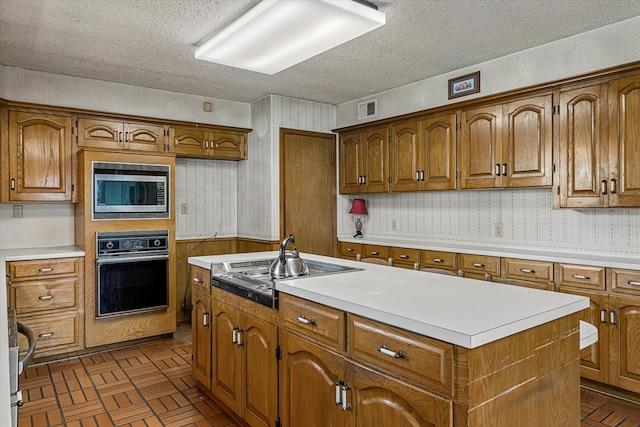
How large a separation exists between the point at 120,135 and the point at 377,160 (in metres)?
2.65

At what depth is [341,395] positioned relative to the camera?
1.70m

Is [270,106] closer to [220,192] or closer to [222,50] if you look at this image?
[220,192]

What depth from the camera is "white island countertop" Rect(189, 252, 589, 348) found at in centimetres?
132

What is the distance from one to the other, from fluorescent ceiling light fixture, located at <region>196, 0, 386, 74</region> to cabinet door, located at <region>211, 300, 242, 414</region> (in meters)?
1.68

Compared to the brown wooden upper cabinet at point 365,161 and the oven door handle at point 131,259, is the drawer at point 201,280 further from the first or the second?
the brown wooden upper cabinet at point 365,161

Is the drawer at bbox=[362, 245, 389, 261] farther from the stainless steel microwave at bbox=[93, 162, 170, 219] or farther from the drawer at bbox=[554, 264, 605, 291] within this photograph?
the stainless steel microwave at bbox=[93, 162, 170, 219]

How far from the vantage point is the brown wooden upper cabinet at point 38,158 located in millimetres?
3707

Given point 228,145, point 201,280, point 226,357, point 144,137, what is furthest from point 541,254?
point 144,137

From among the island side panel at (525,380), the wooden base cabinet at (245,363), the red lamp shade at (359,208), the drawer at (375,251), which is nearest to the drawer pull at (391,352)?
the island side panel at (525,380)

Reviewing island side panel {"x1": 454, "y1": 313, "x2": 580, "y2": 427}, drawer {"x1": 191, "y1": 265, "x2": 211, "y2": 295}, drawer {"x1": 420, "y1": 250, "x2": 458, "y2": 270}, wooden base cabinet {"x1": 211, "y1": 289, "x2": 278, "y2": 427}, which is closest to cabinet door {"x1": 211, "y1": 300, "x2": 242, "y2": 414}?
wooden base cabinet {"x1": 211, "y1": 289, "x2": 278, "y2": 427}

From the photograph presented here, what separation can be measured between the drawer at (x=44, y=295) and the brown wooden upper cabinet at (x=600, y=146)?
13.4 ft

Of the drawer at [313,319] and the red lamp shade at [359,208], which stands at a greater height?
the red lamp shade at [359,208]

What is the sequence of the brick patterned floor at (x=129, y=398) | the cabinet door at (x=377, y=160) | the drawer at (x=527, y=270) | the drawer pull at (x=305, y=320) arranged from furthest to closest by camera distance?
1. the cabinet door at (x=377, y=160)
2. the drawer at (x=527, y=270)
3. the brick patterned floor at (x=129, y=398)
4. the drawer pull at (x=305, y=320)

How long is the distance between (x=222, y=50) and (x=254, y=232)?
242 cm
